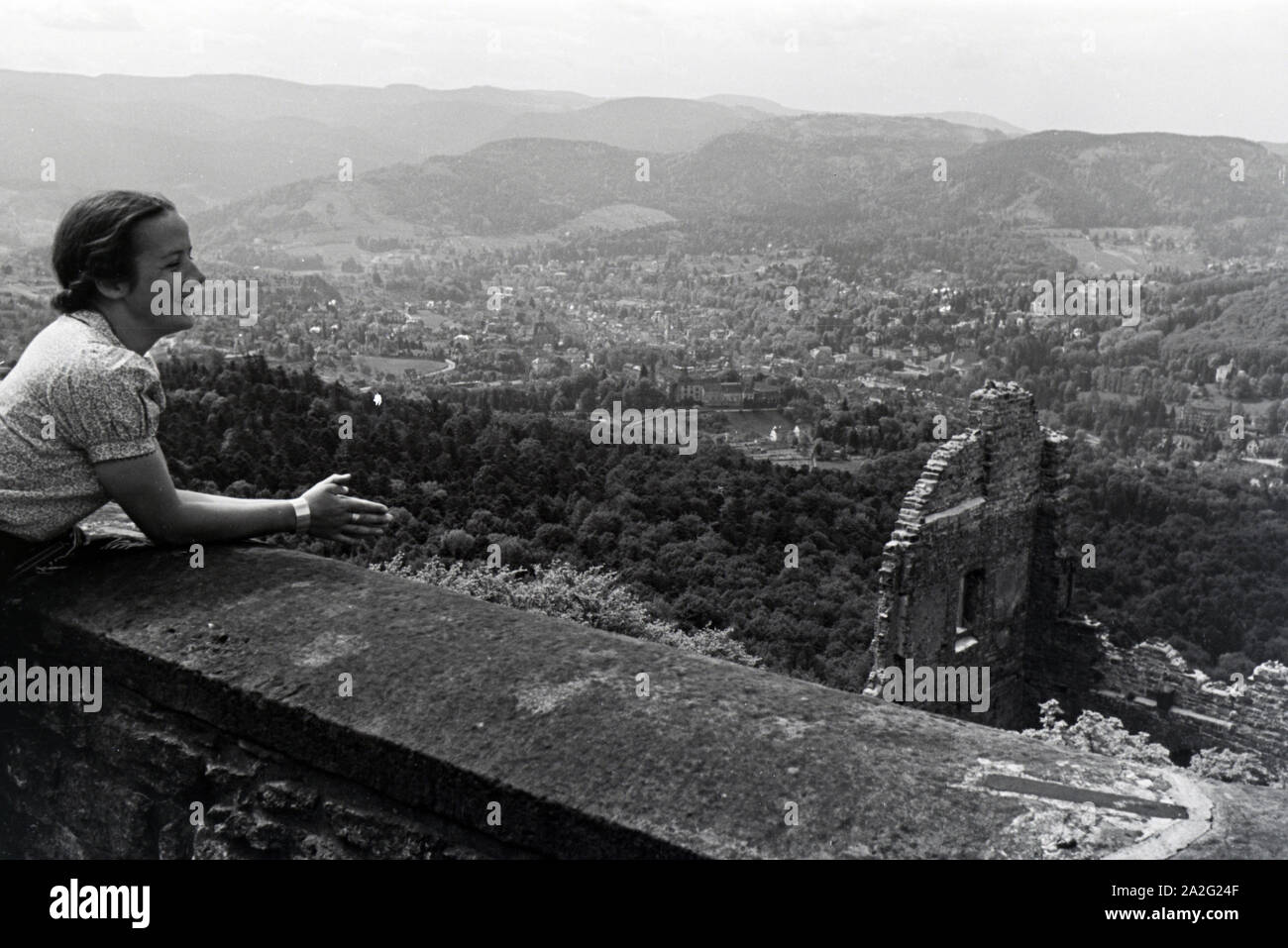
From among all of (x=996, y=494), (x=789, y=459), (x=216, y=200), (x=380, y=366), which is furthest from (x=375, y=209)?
(x=996, y=494)

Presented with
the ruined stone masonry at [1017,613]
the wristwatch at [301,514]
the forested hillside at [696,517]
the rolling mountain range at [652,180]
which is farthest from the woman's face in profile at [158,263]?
the rolling mountain range at [652,180]

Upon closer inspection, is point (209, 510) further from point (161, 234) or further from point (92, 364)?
point (161, 234)

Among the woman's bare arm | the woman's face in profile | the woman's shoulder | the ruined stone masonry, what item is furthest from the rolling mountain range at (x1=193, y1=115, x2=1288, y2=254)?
the woman's shoulder

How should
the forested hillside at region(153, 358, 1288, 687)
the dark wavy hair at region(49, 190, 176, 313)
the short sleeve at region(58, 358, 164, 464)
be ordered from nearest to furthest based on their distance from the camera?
the short sleeve at region(58, 358, 164, 464)
the dark wavy hair at region(49, 190, 176, 313)
the forested hillside at region(153, 358, 1288, 687)

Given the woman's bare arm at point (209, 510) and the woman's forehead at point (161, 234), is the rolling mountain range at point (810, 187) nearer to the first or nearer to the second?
the woman's bare arm at point (209, 510)

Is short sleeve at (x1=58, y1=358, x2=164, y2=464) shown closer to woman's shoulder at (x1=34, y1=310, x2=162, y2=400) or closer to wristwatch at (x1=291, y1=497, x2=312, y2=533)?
woman's shoulder at (x1=34, y1=310, x2=162, y2=400)

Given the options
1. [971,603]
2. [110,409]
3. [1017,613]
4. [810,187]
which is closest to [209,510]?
[110,409]
